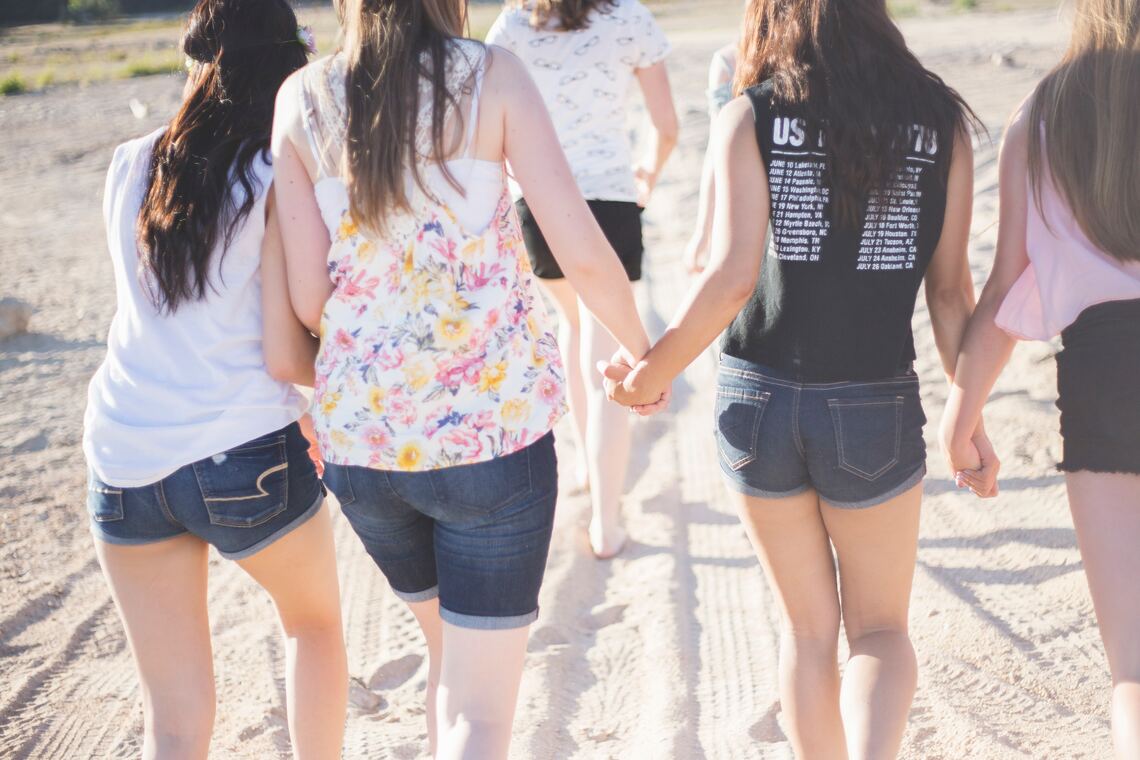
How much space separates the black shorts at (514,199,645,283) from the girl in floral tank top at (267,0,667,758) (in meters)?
1.89

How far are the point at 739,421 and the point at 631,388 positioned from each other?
33 cm

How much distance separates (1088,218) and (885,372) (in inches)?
20.6

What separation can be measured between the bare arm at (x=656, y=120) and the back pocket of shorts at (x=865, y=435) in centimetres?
214

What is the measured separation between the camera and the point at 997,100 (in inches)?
479

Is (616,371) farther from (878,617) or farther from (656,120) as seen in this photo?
(656,120)

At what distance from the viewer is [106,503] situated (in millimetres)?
2367

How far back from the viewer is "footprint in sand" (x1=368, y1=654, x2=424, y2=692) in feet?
12.0

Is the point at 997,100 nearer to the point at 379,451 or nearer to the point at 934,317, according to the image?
the point at 934,317

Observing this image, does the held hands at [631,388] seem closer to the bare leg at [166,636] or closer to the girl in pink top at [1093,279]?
the girl in pink top at [1093,279]

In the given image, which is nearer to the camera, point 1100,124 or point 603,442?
point 1100,124

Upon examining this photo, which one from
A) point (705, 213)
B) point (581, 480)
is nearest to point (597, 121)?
point (705, 213)

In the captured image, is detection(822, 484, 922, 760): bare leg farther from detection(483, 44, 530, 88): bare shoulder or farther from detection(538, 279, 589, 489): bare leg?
detection(538, 279, 589, 489): bare leg

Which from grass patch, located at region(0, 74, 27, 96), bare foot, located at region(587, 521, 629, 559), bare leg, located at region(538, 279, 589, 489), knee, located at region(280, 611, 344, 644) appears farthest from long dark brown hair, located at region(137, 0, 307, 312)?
grass patch, located at region(0, 74, 27, 96)

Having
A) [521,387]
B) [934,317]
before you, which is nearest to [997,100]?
[934,317]
